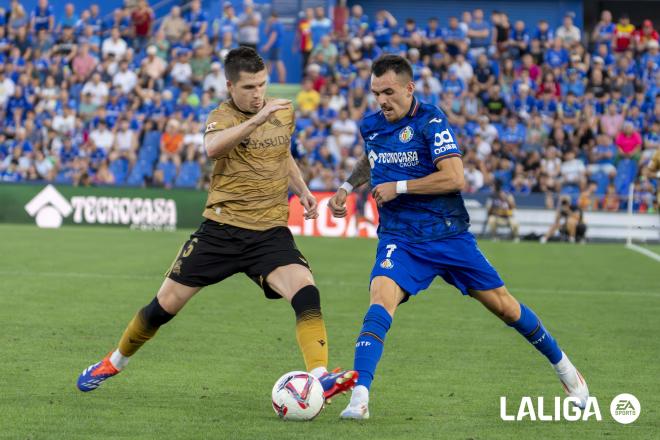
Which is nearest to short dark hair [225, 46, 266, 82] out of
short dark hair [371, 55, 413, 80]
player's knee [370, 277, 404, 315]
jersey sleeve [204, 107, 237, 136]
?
jersey sleeve [204, 107, 237, 136]

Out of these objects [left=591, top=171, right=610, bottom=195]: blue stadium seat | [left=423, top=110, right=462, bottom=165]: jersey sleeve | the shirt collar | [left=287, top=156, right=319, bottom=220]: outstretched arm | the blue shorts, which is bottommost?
[left=591, top=171, right=610, bottom=195]: blue stadium seat

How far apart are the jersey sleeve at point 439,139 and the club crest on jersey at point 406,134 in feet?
0.31

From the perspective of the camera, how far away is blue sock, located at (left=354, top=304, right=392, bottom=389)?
6.69 m

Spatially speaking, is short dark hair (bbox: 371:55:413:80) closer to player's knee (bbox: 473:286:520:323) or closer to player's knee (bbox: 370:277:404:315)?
player's knee (bbox: 370:277:404:315)

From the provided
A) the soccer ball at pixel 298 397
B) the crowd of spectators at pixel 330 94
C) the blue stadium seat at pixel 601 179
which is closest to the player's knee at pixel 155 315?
the soccer ball at pixel 298 397

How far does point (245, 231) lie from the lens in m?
7.41

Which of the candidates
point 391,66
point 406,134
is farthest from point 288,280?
point 391,66

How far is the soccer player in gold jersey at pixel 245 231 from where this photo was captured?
7199 mm

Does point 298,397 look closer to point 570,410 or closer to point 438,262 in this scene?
point 438,262

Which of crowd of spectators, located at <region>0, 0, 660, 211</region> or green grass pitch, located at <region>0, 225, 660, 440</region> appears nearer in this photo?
green grass pitch, located at <region>0, 225, 660, 440</region>

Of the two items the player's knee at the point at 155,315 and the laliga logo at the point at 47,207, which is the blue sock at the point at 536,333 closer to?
the player's knee at the point at 155,315

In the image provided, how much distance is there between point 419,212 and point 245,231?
1.08 meters

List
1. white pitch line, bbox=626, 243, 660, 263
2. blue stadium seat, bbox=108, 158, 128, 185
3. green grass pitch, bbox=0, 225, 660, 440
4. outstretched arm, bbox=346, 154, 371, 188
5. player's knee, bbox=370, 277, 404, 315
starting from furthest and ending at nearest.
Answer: blue stadium seat, bbox=108, 158, 128, 185 < white pitch line, bbox=626, 243, 660, 263 < outstretched arm, bbox=346, 154, 371, 188 < player's knee, bbox=370, 277, 404, 315 < green grass pitch, bbox=0, 225, 660, 440

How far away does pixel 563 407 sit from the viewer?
7246mm
